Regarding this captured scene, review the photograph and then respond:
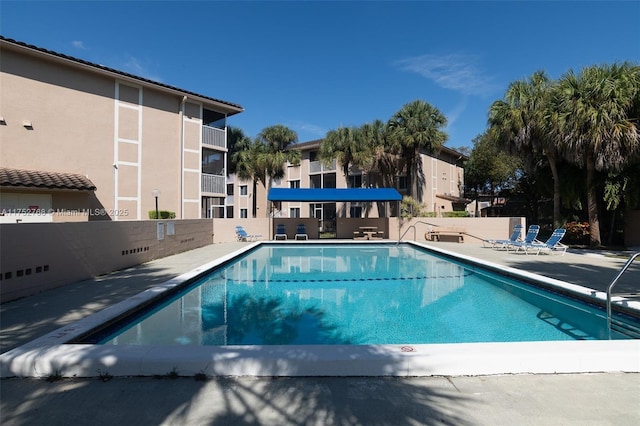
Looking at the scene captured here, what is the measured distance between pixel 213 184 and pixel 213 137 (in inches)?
122

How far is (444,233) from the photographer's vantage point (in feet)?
68.3

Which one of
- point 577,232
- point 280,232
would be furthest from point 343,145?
point 577,232

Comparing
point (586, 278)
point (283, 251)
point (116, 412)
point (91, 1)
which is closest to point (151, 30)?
point (91, 1)

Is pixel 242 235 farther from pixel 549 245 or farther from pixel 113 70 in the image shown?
pixel 549 245

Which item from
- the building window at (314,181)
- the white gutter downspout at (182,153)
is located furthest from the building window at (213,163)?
the building window at (314,181)

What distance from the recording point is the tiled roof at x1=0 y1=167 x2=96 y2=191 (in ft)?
43.0

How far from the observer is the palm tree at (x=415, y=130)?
26172mm

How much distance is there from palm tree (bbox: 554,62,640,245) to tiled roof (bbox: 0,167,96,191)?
21.6 m

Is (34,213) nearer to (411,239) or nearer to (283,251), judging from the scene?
(283,251)

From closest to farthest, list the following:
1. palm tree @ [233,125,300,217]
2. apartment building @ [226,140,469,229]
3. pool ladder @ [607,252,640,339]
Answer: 1. pool ladder @ [607,252,640,339]
2. palm tree @ [233,125,300,217]
3. apartment building @ [226,140,469,229]

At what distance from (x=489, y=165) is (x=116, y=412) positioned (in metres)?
37.2

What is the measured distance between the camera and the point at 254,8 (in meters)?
13.9

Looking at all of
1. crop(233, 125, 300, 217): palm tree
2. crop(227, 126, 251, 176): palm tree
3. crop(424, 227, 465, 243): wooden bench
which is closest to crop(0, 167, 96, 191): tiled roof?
crop(233, 125, 300, 217): palm tree

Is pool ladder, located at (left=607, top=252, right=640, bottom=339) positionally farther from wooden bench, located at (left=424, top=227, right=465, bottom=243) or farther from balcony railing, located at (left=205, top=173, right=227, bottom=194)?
balcony railing, located at (left=205, top=173, right=227, bottom=194)
